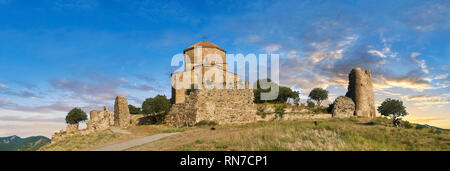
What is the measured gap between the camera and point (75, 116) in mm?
54000

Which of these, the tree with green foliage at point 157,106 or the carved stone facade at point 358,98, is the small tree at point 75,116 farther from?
the carved stone facade at point 358,98

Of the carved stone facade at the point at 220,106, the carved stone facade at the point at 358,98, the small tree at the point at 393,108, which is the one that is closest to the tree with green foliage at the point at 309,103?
Result: the small tree at the point at 393,108

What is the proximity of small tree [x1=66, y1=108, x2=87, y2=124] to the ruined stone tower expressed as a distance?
56.6 meters

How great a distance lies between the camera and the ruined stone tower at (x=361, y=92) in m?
31.5

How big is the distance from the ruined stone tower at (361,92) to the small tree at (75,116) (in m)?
56.6

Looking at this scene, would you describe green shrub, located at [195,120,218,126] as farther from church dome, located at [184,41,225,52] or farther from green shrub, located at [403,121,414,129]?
church dome, located at [184,41,225,52]

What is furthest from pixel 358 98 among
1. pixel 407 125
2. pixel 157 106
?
pixel 157 106

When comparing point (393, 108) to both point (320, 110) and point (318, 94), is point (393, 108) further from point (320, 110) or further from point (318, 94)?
point (320, 110)

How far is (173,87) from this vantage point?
46500 millimetres

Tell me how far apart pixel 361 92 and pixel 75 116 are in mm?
58507

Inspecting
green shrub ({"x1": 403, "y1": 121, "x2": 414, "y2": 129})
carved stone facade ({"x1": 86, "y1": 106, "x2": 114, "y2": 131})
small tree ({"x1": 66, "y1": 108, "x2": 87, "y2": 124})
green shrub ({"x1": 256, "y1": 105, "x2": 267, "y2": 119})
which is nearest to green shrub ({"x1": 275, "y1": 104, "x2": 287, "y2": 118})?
green shrub ({"x1": 256, "y1": 105, "x2": 267, "y2": 119})

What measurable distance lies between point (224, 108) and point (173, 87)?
81.2 feet
